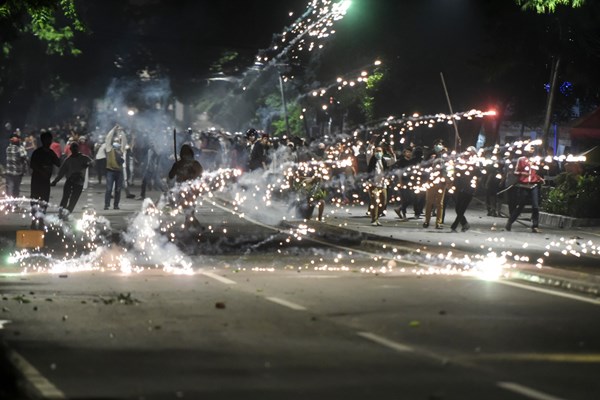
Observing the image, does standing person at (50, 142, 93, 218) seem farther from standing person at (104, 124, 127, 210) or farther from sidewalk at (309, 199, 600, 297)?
sidewalk at (309, 199, 600, 297)

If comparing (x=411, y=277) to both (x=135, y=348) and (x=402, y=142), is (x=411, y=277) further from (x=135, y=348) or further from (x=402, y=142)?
(x=402, y=142)

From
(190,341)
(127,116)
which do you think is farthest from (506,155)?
(127,116)

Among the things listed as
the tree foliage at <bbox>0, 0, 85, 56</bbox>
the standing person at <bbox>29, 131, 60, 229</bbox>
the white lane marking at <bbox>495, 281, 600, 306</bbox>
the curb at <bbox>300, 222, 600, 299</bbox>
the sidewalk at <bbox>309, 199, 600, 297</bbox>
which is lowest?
the white lane marking at <bbox>495, 281, 600, 306</bbox>

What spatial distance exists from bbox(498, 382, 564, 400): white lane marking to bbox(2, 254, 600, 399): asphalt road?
0.8 inches

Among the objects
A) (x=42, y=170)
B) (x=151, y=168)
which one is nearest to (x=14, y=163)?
(x=42, y=170)

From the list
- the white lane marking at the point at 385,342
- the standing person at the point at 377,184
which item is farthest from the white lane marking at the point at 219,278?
the standing person at the point at 377,184

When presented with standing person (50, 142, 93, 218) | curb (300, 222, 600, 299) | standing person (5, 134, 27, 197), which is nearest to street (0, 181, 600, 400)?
curb (300, 222, 600, 299)

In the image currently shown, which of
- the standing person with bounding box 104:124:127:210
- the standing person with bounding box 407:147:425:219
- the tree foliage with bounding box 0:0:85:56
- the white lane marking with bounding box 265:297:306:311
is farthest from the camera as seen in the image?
the standing person with bounding box 104:124:127:210

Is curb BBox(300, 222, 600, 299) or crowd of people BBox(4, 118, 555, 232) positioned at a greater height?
crowd of people BBox(4, 118, 555, 232)

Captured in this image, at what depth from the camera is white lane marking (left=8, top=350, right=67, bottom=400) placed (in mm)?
8664

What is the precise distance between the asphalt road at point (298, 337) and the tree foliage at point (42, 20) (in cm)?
586

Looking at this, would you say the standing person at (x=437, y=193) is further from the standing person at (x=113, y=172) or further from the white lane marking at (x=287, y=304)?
the white lane marking at (x=287, y=304)

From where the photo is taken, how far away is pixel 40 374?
957 centimetres

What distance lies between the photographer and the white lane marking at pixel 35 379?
341 inches
